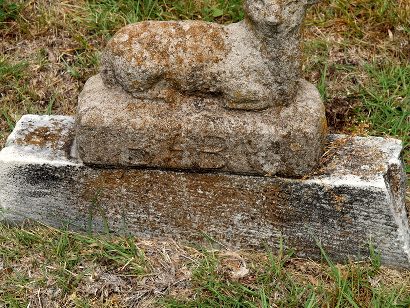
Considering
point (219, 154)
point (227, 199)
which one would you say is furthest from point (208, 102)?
point (227, 199)

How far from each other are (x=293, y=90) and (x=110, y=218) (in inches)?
48.3

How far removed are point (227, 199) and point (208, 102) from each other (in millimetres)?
526

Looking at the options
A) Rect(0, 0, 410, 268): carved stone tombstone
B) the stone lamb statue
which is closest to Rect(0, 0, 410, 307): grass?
Rect(0, 0, 410, 268): carved stone tombstone

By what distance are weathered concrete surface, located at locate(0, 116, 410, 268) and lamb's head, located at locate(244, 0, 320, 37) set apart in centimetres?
76

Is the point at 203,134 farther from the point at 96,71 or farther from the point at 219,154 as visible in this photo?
the point at 96,71

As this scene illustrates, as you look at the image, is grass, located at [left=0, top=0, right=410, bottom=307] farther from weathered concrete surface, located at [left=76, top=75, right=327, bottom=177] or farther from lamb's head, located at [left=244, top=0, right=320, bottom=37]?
lamb's head, located at [left=244, top=0, right=320, bottom=37]

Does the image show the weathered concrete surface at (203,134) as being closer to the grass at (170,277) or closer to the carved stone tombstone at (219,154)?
the carved stone tombstone at (219,154)

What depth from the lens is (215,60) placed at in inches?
164

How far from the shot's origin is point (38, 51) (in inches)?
241

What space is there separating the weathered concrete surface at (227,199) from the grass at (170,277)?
0.30 feet

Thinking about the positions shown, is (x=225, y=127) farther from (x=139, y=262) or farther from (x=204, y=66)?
(x=139, y=262)

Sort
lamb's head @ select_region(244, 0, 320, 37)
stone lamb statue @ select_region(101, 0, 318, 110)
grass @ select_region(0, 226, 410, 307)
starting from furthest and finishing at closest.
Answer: grass @ select_region(0, 226, 410, 307), stone lamb statue @ select_region(101, 0, 318, 110), lamb's head @ select_region(244, 0, 320, 37)

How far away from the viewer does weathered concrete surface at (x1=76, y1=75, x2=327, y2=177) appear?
423cm

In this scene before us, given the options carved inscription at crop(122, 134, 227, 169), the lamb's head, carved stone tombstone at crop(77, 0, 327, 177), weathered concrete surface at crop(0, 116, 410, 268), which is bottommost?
weathered concrete surface at crop(0, 116, 410, 268)
